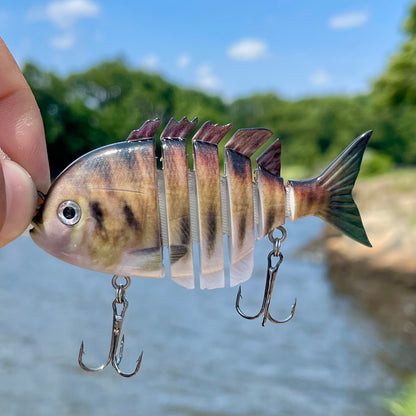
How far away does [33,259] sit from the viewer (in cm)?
1205

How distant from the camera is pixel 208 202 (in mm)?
937

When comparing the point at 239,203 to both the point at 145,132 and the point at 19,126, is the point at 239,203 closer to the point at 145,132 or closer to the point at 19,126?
the point at 145,132

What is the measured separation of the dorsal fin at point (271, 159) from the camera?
98 centimetres

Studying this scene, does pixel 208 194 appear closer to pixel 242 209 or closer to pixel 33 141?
pixel 242 209

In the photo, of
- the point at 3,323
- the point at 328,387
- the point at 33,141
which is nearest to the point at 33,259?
the point at 3,323

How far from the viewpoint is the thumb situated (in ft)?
2.92

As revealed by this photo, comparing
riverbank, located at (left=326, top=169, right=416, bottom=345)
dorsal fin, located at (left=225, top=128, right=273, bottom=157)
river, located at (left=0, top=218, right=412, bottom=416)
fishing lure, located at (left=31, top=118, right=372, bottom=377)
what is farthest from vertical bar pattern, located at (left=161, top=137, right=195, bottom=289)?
riverbank, located at (left=326, top=169, right=416, bottom=345)

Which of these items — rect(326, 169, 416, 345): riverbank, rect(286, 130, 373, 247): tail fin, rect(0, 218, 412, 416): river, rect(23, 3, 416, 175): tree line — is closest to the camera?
rect(286, 130, 373, 247): tail fin

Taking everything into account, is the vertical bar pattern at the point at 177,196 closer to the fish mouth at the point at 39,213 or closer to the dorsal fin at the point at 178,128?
the dorsal fin at the point at 178,128

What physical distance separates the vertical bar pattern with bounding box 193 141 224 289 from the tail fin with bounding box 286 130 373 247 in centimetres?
17

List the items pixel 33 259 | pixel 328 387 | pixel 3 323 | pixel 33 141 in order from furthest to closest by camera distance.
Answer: pixel 33 259
pixel 3 323
pixel 328 387
pixel 33 141

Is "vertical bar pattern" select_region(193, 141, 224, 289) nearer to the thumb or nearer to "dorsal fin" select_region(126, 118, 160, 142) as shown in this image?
"dorsal fin" select_region(126, 118, 160, 142)

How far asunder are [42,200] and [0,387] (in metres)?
7.16

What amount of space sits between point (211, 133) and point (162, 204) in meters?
0.17
